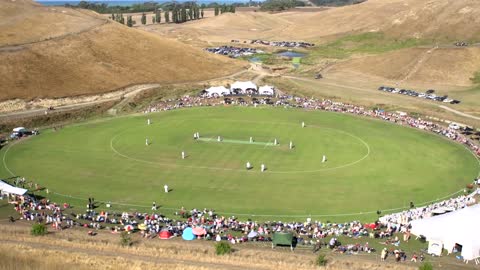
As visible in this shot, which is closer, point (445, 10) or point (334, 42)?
point (445, 10)

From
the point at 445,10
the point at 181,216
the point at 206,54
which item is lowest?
the point at 181,216

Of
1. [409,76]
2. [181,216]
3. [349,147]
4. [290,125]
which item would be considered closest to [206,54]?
[409,76]

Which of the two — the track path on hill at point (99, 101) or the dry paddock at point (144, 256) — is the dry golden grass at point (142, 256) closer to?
the dry paddock at point (144, 256)

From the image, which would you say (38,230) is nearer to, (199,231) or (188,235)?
(188,235)

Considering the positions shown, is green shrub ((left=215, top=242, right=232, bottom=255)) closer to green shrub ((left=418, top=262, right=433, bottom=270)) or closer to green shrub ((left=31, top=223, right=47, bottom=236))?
green shrub ((left=418, top=262, right=433, bottom=270))

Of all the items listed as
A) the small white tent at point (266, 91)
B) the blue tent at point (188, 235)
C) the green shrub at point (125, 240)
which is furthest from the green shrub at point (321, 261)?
the small white tent at point (266, 91)

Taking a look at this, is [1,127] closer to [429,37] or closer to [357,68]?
[357,68]
